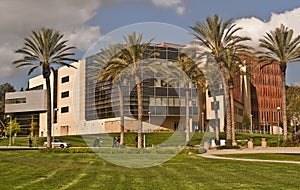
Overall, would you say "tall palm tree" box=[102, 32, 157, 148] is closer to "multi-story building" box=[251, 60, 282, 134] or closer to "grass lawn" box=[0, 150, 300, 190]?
"grass lawn" box=[0, 150, 300, 190]

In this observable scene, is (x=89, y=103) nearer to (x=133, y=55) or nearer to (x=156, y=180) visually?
(x=133, y=55)

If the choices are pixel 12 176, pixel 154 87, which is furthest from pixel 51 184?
pixel 154 87

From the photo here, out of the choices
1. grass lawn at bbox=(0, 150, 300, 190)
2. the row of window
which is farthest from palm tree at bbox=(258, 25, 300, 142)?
the row of window

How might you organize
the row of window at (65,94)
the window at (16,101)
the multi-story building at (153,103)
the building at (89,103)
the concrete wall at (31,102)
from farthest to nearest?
1. the window at (16,101)
2. the concrete wall at (31,102)
3. the row of window at (65,94)
4. the multi-story building at (153,103)
5. the building at (89,103)

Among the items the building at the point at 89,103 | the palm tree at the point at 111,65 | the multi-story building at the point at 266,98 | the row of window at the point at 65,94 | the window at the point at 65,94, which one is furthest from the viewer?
the multi-story building at the point at 266,98

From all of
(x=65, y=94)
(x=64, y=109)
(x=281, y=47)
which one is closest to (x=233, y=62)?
(x=281, y=47)

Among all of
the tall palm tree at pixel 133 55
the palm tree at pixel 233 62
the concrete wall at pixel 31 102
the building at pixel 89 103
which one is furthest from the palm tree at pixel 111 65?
the concrete wall at pixel 31 102

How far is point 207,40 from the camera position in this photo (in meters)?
46.3

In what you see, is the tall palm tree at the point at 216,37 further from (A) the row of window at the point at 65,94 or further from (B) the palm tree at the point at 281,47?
(A) the row of window at the point at 65,94

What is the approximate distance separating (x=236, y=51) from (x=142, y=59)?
419 inches

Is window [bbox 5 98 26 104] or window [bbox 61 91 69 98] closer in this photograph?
window [bbox 61 91 69 98]

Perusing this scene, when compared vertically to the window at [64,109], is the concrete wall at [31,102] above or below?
above

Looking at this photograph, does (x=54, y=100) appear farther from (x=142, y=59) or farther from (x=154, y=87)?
(x=142, y=59)

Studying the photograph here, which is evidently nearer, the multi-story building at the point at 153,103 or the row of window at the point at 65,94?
the multi-story building at the point at 153,103
